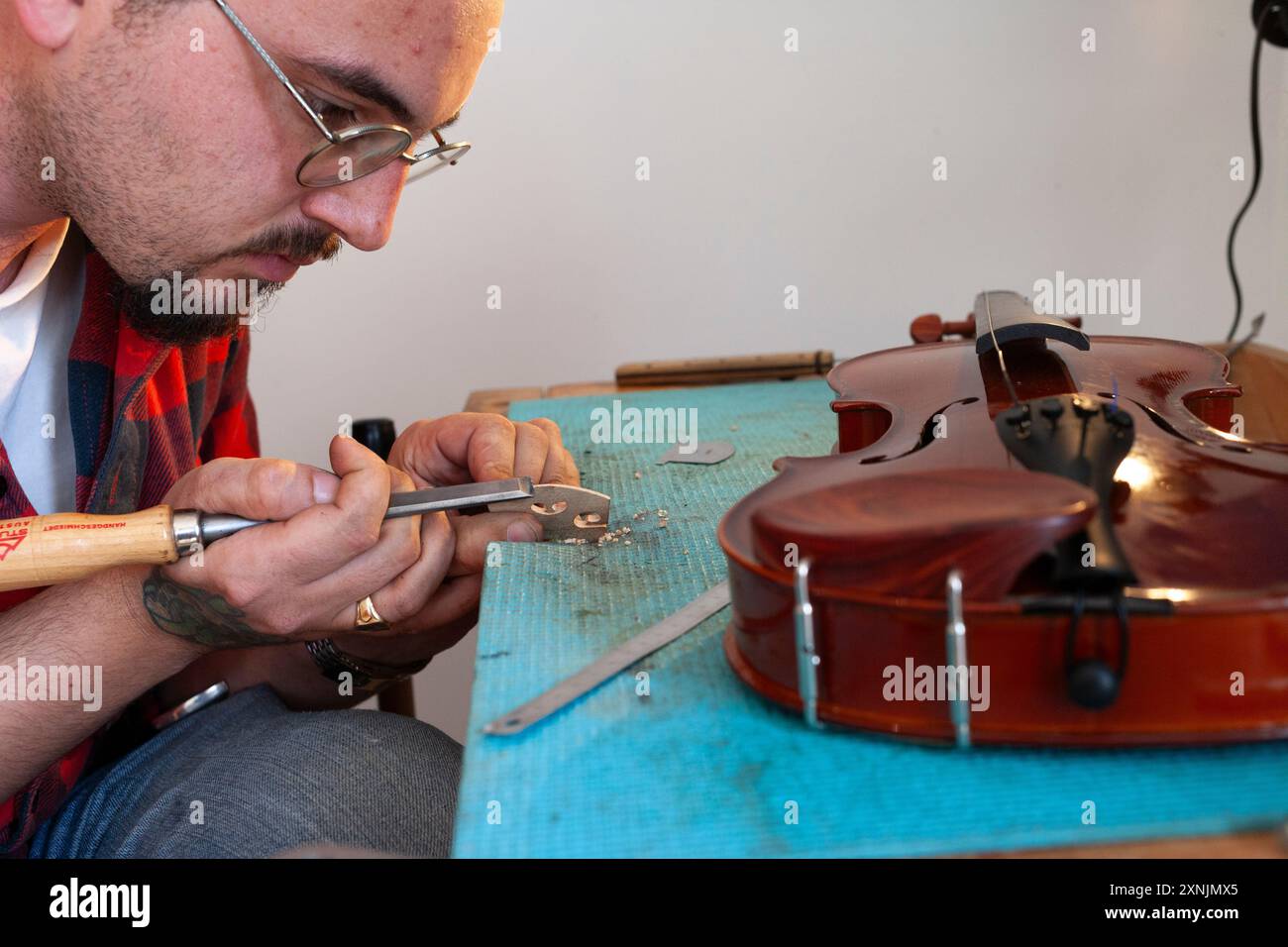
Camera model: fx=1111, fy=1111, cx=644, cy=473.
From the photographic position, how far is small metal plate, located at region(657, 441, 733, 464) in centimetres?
134

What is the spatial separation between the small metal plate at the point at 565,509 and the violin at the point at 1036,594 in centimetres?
34

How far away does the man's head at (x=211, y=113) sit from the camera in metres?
1.04

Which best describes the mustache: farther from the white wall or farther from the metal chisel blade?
the white wall

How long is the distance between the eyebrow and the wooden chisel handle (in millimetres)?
437

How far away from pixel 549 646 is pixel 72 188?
0.77m

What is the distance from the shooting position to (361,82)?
3.47 feet

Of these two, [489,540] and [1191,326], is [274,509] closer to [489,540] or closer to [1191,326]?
[489,540]

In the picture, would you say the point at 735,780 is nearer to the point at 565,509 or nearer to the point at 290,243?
the point at 565,509

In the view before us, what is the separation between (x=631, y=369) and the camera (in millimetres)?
1890

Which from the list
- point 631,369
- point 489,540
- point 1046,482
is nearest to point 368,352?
point 631,369

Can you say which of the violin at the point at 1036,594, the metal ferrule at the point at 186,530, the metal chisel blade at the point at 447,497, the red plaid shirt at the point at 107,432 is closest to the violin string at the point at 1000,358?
the violin at the point at 1036,594

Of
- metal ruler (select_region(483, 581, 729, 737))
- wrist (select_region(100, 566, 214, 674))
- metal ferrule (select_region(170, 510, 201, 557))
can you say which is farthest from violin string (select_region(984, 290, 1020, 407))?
wrist (select_region(100, 566, 214, 674))

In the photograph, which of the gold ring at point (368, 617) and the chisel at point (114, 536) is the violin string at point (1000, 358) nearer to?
the chisel at point (114, 536)

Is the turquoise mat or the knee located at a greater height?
the turquoise mat
